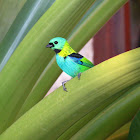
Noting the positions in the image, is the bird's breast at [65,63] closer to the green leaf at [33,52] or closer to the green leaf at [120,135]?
the green leaf at [33,52]

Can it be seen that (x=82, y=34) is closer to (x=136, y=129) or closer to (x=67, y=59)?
(x=67, y=59)

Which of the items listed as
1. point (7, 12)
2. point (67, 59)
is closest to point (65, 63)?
point (67, 59)

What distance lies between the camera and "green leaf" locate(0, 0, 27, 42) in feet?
1.98

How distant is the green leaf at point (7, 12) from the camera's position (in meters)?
0.60

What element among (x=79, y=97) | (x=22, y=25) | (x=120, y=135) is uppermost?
(x=22, y=25)

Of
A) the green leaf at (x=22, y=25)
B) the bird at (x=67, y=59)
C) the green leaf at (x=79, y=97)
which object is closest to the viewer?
the green leaf at (x=79, y=97)

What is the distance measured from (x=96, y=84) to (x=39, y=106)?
75 millimetres

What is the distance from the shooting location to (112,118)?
46 centimetres

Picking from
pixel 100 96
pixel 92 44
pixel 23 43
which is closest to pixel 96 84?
pixel 100 96

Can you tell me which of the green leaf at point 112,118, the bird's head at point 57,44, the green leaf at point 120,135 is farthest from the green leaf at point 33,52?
the green leaf at point 120,135

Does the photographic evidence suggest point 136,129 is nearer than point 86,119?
Yes

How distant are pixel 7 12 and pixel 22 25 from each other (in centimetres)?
6

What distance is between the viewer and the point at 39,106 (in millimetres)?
361

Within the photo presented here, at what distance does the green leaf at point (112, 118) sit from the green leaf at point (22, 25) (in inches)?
7.8
